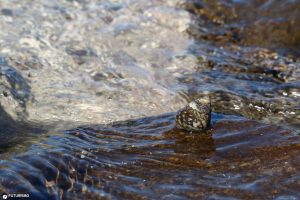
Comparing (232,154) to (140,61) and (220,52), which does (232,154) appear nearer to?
(140,61)

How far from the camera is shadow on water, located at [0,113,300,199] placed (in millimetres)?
3459

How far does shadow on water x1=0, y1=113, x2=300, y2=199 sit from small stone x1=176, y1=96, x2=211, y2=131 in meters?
0.08

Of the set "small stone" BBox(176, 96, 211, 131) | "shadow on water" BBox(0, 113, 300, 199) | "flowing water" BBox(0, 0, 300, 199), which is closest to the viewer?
"shadow on water" BBox(0, 113, 300, 199)

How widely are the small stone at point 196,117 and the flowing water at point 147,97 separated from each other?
0.08m

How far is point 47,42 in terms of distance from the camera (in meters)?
6.80

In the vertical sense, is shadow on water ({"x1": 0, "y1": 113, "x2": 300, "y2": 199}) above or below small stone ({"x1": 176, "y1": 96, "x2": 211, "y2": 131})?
below

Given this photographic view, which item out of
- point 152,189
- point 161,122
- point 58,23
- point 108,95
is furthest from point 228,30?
point 152,189

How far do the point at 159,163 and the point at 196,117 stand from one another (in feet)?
2.38

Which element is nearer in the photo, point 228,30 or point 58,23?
point 58,23

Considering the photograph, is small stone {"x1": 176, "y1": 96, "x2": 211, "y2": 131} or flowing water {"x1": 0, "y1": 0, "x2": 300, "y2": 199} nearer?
flowing water {"x1": 0, "y1": 0, "x2": 300, "y2": 199}

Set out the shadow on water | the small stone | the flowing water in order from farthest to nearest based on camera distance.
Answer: the small stone, the flowing water, the shadow on water

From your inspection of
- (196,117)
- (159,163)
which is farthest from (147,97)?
(159,163)

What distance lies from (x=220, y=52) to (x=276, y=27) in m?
1.41

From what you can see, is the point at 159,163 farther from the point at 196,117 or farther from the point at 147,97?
the point at 147,97
